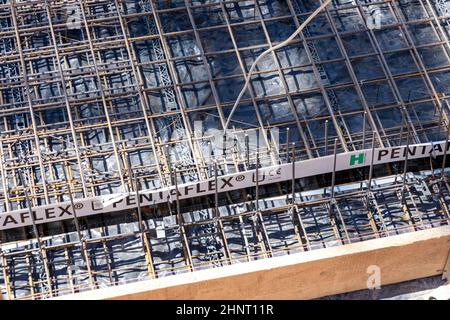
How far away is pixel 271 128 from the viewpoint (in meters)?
32.0

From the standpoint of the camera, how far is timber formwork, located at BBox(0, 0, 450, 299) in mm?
29953

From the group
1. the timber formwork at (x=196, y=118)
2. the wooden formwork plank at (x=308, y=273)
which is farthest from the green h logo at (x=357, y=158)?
the wooden formwork plank at (x=308, y=273)

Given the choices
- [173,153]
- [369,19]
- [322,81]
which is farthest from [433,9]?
[173,153]

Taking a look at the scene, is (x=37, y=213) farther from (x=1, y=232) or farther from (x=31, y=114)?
(x=31, y=114)

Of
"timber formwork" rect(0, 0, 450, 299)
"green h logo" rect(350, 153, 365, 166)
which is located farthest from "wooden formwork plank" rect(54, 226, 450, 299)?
"green h logo" rect(350, 153, 365, 166)

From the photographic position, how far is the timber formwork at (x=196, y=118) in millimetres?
29953

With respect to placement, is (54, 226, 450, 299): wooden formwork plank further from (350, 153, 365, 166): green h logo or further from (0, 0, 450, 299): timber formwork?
(350, 153, 365, 166): green h logo

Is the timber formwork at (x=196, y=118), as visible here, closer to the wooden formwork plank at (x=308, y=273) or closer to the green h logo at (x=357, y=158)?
the green h logo at (x=357, y=158)

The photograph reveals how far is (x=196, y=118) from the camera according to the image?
3216 centimetres

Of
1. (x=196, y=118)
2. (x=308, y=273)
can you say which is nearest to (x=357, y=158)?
(x=308, y=273)

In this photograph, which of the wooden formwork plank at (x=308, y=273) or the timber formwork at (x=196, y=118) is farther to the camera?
the timber formwork at (x=196, y=118)

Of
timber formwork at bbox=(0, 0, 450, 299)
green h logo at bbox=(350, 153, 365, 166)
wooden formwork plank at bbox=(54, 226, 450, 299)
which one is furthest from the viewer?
green h logo at bbox=(350, 153, 365, 166)

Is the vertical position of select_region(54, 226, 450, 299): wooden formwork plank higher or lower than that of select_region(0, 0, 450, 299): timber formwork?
lower

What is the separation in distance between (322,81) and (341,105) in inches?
40.3
